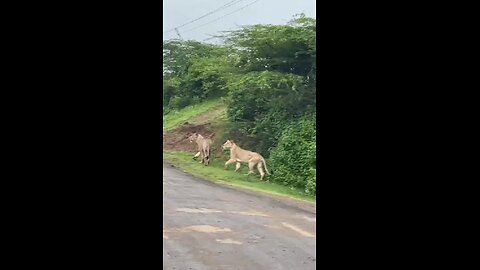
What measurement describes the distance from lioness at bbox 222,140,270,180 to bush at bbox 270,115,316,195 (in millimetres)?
61

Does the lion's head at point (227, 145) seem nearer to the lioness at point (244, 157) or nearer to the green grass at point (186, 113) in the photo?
the lioness at point (244, 157)

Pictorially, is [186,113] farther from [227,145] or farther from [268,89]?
[268,89]

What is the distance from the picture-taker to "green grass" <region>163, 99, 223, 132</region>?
92.8 inches

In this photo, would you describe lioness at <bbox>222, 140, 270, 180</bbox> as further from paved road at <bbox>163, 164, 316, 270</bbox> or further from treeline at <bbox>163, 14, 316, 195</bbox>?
paved road at <bbox>163, 164, 316, 270</bbox>

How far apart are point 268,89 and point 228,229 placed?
0.75 m

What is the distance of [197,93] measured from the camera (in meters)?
2.66

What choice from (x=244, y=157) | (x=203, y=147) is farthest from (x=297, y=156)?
(x=203, y=147)

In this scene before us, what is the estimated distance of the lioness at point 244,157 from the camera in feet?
9.03
